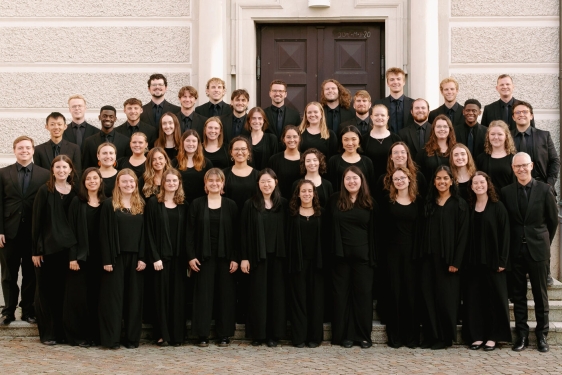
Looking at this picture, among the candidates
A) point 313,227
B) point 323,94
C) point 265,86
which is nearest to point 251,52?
point 265,86

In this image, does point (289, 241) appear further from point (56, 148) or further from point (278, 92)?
point (56, 148)

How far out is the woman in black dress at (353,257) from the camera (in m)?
8.96

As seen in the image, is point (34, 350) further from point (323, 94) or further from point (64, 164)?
point (323, 94)

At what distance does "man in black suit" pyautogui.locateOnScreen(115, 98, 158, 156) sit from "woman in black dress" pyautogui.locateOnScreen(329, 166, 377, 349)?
2357 millimetres

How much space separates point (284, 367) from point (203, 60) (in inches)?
181

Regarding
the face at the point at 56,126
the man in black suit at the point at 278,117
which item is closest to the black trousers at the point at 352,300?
the man in black suit at the point at 278,117

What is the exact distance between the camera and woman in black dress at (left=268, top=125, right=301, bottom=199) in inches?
371

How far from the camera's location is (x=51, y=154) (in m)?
9.66

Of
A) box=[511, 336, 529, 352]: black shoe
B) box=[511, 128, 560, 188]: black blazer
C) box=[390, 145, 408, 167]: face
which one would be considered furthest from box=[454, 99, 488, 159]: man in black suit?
box=[511, 336, 529, 352]: black shoe

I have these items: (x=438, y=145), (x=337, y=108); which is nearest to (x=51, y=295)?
(x=337, y=108)

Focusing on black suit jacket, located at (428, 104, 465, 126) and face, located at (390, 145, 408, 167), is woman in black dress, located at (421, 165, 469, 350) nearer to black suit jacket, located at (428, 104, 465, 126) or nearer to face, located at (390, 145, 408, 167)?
face, located at (390, 145, 408, 167)

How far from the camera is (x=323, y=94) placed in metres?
10.2

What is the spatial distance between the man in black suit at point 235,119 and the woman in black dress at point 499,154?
272 cm

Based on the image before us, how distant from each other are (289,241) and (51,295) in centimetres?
250
